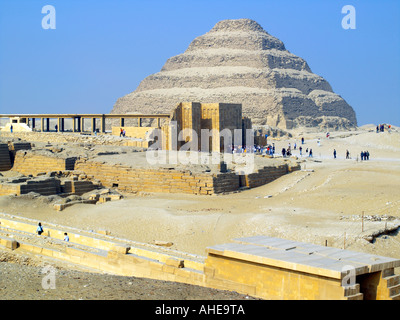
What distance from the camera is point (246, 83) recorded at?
81.6 m

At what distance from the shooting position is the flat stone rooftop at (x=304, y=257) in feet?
22.4

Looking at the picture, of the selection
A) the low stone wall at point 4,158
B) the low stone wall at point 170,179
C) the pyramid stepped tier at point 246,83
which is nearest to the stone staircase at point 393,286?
the low stone wall at point 170,179

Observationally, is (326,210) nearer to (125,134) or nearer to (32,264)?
(32,264)

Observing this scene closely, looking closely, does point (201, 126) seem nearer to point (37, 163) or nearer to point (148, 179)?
point (37, 163)

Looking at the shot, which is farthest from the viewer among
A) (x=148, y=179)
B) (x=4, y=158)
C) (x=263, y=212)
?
(x=4, y=158)

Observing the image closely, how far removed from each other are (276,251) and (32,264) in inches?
179

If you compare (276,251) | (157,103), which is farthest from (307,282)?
(157,103)

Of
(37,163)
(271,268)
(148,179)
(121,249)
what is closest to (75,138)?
(37,163)

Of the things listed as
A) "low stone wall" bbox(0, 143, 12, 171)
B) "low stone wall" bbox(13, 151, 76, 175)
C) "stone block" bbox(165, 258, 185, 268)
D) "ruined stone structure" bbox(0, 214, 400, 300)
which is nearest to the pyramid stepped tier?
"low stone wall" bbox(0, 143, 12, 171)

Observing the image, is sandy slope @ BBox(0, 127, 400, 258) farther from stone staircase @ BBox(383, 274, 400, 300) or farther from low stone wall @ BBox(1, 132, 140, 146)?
low stone wall @ BBox(1, 132, 140, 146)

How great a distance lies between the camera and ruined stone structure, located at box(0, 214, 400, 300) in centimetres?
680

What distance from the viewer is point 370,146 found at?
3406 cm

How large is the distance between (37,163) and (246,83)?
61099 millimetres

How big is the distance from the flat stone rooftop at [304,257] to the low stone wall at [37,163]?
1470cm
